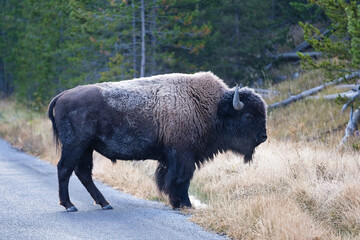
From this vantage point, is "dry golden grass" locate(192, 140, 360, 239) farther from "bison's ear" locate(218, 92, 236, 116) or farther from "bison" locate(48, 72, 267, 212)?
"bison's ear" locate(218, 92, 236, 116)

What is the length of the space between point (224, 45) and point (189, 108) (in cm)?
1316

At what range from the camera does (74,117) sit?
871 cm

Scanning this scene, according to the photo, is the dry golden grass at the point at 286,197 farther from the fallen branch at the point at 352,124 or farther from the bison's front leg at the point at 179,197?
the fallen branch at the point at 352,124

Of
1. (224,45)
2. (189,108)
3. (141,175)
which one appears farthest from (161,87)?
(224,45)

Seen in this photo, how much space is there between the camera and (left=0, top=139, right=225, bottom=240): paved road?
22.4 feet

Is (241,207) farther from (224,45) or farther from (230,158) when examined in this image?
(224,45)

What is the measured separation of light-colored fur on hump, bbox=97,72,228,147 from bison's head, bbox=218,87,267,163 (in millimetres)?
204

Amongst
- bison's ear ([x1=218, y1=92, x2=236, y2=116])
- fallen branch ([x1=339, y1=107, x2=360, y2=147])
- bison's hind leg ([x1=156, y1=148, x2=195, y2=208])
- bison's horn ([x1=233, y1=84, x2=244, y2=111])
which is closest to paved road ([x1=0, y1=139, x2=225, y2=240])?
bison's hind leg ([x1=156, y1=148, x2=195, y2=208])

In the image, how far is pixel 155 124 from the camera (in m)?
8.96

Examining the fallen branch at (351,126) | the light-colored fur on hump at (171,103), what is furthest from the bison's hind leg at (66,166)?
the fallen branch at (351,126)

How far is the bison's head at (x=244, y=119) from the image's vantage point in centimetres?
937

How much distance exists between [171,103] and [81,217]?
2.35 meters

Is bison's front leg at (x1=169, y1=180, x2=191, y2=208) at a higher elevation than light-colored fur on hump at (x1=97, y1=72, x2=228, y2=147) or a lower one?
lower

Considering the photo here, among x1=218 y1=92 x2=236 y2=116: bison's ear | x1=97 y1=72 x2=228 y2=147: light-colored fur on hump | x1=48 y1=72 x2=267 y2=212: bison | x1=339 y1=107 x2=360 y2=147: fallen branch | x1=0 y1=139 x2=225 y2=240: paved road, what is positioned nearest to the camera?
x1=0 y1=139 x2=225 y2=240: paved road
